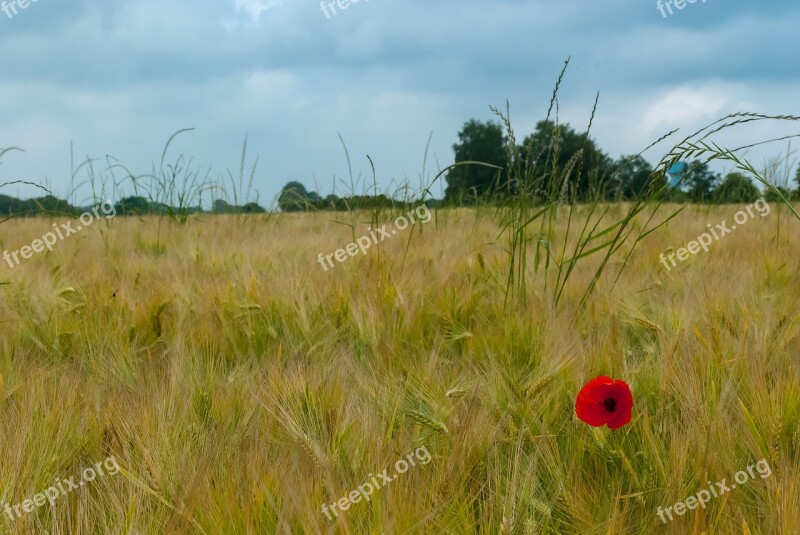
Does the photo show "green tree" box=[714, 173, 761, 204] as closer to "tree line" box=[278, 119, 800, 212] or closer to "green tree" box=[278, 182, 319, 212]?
"tree line" box=[278, 119, 800, 212]

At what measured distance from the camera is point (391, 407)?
3.48ft

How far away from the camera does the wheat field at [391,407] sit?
0.81m

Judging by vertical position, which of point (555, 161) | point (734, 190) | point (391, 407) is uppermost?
point (734, 190)

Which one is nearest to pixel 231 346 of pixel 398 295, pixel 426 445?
pixel 398 295

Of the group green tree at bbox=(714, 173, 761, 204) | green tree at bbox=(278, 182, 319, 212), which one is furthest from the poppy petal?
green tree at bbox=(714, 173, 761, 204)

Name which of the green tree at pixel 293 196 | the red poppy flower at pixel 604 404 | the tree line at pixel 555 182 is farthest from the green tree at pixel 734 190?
the red poppy flower at pixel 604 404

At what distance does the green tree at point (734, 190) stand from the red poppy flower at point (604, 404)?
6538 mm

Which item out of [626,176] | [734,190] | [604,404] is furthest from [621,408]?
[626,176]

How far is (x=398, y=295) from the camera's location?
5.54 ft

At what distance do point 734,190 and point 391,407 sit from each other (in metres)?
7.14

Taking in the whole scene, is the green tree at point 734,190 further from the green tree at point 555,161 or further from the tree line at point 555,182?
the green tree at point 555,161

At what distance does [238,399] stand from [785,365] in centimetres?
107

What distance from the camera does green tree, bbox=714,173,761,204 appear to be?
685cm

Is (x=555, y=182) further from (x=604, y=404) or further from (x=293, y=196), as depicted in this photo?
(x=293, y=196)
